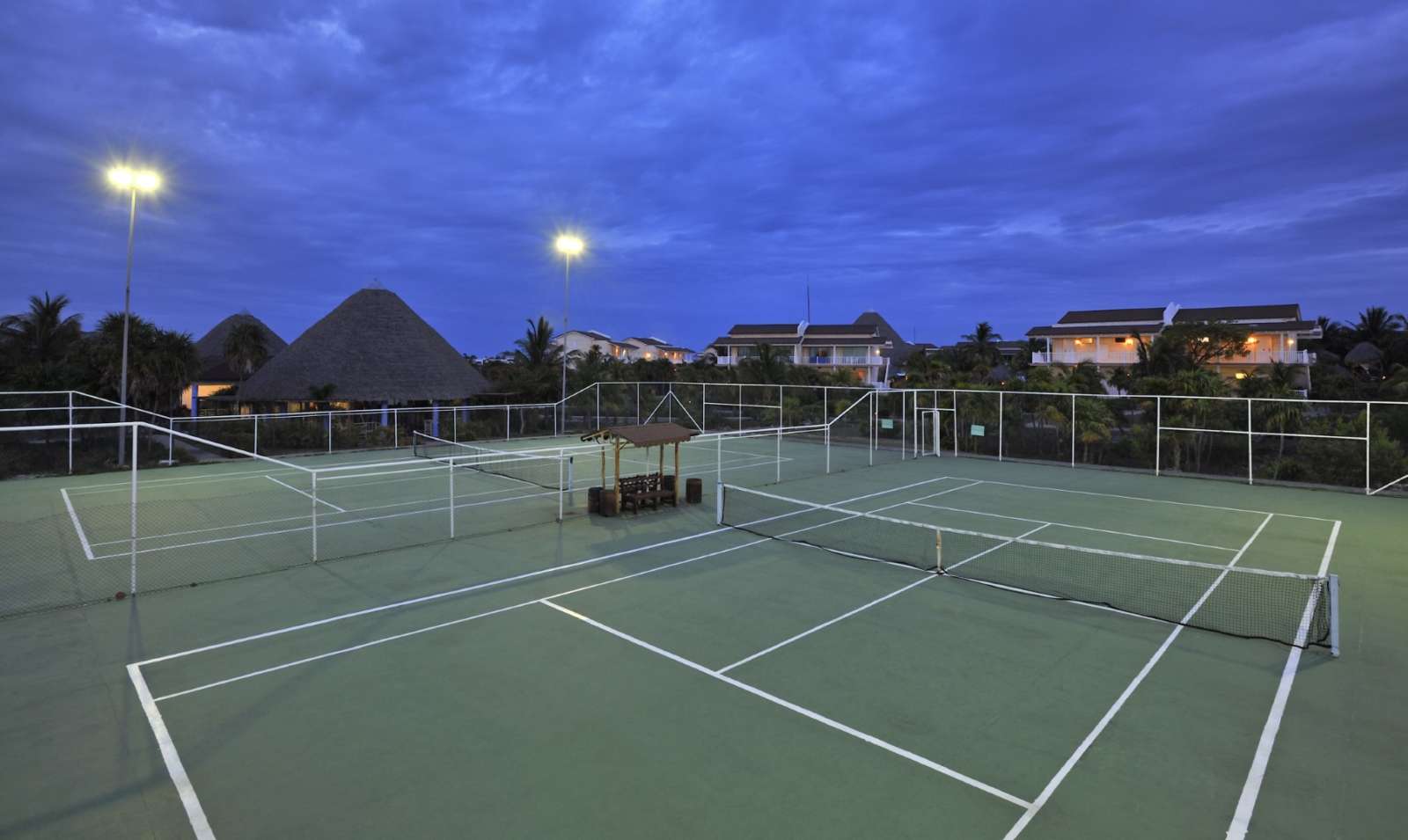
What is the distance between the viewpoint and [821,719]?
7.33 meters

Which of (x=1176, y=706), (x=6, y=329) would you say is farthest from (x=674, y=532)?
(x=6, y=329)

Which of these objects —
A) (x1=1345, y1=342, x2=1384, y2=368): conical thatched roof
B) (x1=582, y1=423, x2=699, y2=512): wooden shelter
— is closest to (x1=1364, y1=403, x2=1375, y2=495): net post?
(x1=582, y1=423, x2=699, y2=512): wooden shelter

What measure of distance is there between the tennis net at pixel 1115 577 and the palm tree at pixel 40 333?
42.6 meters

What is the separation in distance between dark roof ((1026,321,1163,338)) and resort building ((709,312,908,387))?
16.0m

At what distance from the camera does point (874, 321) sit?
328 ft

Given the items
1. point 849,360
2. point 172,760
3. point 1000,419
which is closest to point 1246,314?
point 849,360

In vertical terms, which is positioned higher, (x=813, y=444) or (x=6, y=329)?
(x=6, y=329)

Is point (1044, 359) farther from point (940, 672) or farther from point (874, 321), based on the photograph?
point (940, 672)

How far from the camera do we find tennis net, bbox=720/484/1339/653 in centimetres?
994

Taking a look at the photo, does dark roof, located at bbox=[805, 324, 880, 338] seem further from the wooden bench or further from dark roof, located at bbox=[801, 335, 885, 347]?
the wooden bench

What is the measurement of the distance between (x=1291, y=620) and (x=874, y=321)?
92.7m

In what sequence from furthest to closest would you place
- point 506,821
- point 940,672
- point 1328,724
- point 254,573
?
point 254,573
point 940,672
point 1328,724
point 506,821

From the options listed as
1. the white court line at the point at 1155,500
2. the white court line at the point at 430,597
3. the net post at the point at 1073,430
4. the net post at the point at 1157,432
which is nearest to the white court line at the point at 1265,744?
the white court line at the point at 1155,500

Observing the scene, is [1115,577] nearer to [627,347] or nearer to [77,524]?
[77,524]
